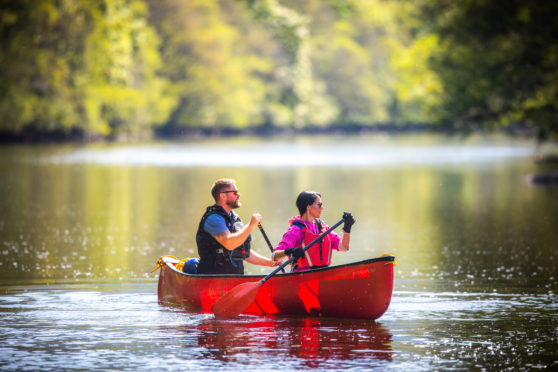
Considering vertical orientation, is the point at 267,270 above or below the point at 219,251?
below

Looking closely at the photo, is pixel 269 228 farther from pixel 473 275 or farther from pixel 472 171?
pixel 472 171

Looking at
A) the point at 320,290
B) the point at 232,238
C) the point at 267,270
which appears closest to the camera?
the point at 320,290

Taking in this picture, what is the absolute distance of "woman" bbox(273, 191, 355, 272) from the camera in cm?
1241

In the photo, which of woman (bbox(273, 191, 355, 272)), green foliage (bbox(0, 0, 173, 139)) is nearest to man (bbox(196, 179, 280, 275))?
woman (bbox(273, 191, 355, 272))

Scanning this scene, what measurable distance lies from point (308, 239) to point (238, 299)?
107cm

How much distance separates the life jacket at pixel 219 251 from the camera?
12.9 meters

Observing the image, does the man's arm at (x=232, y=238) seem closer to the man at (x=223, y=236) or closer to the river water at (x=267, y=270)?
the man at (x=223, y=236)

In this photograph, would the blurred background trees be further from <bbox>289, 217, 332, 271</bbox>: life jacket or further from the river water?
<bbox>289, 217, 332, 271</bbox>: life jacket

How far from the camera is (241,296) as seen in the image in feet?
40.6

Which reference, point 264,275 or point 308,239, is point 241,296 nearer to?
point 264,275

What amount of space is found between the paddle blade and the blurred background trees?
28.7 metres

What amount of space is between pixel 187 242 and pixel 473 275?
21.2ft

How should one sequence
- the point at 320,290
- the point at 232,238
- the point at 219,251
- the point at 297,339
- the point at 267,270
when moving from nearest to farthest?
the point at 297,339
the point at 320,290
the point at 232,238
the point at 219,251
the point at 267,270

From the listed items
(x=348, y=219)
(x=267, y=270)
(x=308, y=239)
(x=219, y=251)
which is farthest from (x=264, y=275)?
(x=267, y=270)
